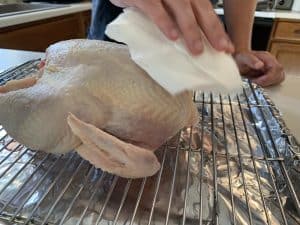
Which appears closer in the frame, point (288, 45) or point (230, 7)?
point (230, 7)

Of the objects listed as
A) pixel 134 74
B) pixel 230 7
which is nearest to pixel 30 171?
pixel 134 74

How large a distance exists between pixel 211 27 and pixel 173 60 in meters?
0.07

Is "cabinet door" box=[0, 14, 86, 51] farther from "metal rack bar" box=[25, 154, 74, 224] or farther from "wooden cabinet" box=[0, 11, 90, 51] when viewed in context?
"metal rack bar" box=[25, 154, 74, 224]

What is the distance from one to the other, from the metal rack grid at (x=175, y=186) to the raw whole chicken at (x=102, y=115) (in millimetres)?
39

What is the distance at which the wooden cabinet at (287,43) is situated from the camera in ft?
6.33

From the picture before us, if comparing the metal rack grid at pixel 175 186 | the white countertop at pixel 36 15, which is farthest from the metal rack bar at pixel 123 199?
the white countertop at pixel 36 15

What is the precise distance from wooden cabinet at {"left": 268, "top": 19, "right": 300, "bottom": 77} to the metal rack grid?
156cm

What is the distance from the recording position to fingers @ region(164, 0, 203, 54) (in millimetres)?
405

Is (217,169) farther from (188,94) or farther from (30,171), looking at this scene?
(30,171)

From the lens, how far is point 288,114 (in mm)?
670

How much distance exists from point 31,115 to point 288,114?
51 centimetres

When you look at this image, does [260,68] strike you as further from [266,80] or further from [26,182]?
[26,182]

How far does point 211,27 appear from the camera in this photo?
1.40 feet

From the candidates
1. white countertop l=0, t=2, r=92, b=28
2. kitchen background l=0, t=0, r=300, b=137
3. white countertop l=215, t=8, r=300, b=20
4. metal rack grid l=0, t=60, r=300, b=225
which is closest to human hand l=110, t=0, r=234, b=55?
metal rack grid l=0, t=60, r=300, b=225
